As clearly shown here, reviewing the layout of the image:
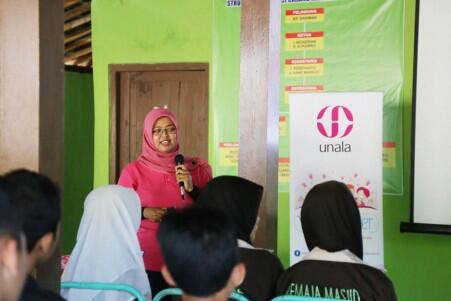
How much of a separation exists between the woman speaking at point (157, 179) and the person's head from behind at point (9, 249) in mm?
1773

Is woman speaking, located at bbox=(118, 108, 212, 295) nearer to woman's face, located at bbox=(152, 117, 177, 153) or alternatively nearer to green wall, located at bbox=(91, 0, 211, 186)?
woman's face, located at bbox=(152, 117, 177, 153)

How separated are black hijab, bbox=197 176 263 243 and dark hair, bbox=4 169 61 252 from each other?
2.61 feet

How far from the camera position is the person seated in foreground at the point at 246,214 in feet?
6.71

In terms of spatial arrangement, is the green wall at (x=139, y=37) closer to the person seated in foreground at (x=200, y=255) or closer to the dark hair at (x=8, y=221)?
the person seated in foreground at (x=200, y=255)

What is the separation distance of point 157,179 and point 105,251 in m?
0.97

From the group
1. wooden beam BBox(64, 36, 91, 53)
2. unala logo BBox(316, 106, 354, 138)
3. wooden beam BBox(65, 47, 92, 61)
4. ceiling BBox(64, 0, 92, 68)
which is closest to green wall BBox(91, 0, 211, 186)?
unala logo BBox(316, 106, 354, 138)

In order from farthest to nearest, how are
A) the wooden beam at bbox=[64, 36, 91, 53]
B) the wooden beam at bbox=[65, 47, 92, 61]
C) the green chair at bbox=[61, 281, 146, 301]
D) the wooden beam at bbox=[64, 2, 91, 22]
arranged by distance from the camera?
the wooden beam at bbox=[65, 47, 92, 61], the wooden beam at bbox=[64, 36, 91, 53], the wooden beam at bbox=[64, 2, 91, 22], the green chair at bbox=[61, 281, 146, 301]

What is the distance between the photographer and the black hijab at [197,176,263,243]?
224cm

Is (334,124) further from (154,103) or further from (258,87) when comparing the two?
(154,103)

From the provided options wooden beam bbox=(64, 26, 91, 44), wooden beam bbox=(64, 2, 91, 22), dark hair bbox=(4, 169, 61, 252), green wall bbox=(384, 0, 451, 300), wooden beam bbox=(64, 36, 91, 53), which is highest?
wooden beam bbox=(64, 2, 91, 22)

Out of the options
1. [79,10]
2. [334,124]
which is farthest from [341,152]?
[79,10]

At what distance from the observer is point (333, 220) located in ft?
6.73

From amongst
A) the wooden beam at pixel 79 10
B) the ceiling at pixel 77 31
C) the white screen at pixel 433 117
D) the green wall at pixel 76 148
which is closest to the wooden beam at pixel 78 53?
the ceiling at pixel 77 31

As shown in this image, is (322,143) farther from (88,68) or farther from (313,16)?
(88,68)
